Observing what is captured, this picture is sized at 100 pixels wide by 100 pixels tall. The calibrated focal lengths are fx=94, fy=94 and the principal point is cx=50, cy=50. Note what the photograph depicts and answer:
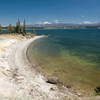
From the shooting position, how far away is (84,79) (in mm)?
16484

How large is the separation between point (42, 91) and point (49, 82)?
2.80 m

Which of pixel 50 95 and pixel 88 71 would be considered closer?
pixel 50 95

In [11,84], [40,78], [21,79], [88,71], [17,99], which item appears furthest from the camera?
[88,71]

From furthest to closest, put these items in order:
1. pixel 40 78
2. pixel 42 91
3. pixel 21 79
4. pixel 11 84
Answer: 1. pixel 40 78
2. pixel 21 79
3. pixel 11 84
4. pixel 42 91

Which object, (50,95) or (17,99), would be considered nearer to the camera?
(17,99)

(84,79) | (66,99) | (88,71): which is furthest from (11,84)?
(88,71)

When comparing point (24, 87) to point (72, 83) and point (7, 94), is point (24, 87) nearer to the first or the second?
point (7, 94)

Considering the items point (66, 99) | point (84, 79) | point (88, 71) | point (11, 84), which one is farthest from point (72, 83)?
point (11, 84)

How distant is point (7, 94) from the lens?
420 inches

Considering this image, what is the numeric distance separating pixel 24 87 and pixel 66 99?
549 centimetres

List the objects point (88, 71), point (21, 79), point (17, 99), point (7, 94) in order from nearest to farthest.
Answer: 1. point (17, 99)
2. point (7, 94)
3. point (21, 79)
4. point (88, 71)

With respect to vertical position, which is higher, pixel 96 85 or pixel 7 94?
pixel 7 94

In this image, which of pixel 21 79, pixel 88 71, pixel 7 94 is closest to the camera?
pixel 7 94

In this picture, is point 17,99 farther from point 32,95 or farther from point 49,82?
point 49,82
